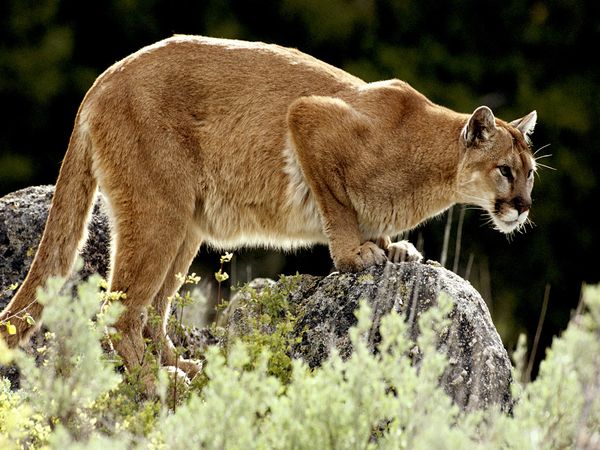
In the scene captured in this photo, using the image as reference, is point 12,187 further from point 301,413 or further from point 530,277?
point 301,413

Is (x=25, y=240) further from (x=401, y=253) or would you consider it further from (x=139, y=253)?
(x=401, y=253)

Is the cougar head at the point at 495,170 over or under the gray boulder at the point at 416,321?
over

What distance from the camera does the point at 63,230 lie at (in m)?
6.15

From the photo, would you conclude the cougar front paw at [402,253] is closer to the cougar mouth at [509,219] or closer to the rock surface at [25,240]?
the cougar mouth at [509,219]

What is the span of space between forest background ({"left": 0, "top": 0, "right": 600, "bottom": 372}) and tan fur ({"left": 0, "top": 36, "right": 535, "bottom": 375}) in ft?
23.7

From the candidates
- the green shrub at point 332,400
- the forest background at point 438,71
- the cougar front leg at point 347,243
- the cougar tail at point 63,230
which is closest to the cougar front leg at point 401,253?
the cougar front leg at point 347,243

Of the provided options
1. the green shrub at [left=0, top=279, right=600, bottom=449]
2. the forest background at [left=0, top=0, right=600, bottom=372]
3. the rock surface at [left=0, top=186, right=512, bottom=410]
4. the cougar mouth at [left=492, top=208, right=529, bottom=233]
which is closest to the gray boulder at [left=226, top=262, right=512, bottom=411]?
the rock surface at [left=0, top=186, right=512, bottom=410]

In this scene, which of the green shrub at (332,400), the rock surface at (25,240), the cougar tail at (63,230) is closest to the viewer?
the green shrub at (332,400)

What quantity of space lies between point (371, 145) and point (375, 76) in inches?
348

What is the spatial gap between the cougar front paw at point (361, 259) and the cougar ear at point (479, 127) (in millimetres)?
871

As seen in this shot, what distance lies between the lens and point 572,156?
53.8 ft

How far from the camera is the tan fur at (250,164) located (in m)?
6.12

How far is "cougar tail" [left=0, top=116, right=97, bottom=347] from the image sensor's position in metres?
5.91

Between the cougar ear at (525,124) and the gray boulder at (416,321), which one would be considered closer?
the gray boulder at (416,321)
